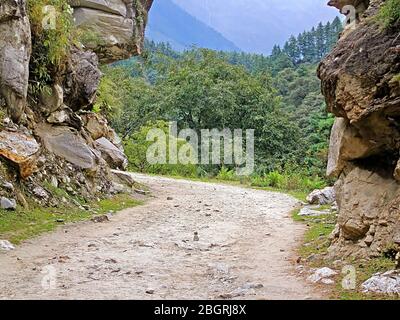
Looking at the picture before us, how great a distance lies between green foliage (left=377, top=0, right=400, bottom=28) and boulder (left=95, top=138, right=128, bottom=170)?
14.8 meters

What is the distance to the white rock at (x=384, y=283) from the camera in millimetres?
5738

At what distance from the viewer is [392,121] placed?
23.4 feet

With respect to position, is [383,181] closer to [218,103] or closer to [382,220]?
[382,220]

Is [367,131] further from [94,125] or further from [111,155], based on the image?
[111,155]

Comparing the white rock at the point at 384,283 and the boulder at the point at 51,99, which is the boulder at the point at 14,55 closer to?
the boulder at the point at 51,99

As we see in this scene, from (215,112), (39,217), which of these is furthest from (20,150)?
(215,112)

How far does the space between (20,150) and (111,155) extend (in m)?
9.16

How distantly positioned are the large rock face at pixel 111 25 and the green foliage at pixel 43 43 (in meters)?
4.72

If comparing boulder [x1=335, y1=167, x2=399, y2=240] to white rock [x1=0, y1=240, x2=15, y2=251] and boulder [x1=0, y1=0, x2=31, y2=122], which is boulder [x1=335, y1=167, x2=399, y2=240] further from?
boulder [x1=0, y1=0, x2=31, y2=122]

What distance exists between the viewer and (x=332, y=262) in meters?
7.55

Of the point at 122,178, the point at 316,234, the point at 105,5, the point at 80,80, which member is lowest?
the point at 316,234

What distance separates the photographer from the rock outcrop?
1198cm

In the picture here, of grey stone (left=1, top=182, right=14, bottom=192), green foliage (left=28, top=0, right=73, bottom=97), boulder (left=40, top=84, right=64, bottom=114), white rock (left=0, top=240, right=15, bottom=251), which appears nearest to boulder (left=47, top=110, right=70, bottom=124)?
boulder (left=40, top=84, right=64, bottom=114)

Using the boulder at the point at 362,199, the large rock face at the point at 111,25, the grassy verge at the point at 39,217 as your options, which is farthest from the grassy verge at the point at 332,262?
the large rock face at the point at 111,25
